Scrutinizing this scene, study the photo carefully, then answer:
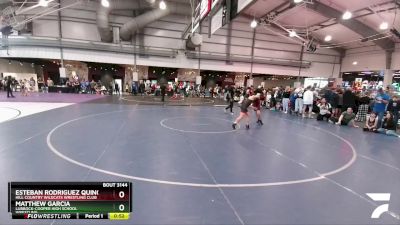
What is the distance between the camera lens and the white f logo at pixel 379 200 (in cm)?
345

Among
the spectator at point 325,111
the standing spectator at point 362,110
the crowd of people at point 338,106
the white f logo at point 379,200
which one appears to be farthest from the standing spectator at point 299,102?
the white f logo at point 379,200

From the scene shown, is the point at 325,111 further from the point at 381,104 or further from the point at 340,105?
the point at 381,104

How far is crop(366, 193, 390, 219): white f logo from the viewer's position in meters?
3.45

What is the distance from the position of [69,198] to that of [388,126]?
11790 mm

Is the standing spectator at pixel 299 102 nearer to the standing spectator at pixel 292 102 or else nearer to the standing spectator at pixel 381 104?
the standing spectator at pixel 292 102

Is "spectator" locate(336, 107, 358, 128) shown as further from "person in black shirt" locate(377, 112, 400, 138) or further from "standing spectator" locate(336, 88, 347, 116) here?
"person in black shirt" locate(377, 112, 400, 138)

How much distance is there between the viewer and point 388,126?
9812mm

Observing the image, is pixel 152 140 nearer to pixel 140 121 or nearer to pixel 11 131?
pixel 140 121

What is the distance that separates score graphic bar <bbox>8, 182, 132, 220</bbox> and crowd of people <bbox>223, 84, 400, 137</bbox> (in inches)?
272

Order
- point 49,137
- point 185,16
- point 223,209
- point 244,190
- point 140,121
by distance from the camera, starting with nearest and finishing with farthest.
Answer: point 223,209, point 244,190, point 49,137, point 140,121, point 185,16

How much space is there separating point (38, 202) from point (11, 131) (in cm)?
643

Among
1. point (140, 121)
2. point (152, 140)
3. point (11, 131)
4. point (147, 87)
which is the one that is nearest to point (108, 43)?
point (147, 87)

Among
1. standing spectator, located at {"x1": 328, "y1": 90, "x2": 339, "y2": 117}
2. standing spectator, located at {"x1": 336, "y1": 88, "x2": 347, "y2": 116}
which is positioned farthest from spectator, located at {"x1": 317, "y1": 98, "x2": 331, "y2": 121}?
standing spectator, located at {"x1": 336, "y1": 88, "x2": 347, "y2": 116}

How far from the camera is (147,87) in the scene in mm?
28219
